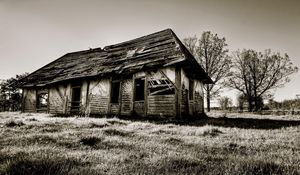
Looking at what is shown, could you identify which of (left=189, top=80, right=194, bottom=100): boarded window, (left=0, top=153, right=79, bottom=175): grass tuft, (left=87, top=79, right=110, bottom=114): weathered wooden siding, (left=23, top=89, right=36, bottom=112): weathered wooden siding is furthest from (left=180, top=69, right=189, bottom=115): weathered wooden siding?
(left=23, top=89, right=36, bottom=112): weathered wooden siding

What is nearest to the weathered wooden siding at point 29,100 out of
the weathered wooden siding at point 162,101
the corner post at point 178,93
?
the weathered wooden siding at point 162,101

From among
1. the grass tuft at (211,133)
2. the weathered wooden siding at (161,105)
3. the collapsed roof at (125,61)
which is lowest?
the grass tuft at (211,133)

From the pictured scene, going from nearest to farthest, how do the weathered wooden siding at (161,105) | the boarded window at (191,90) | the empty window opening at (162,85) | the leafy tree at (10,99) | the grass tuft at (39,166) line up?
the grass tuft at (39,166), the weathered wooden siding at (161,105), the empty window opening at (162,85), the boarded window at (191,90), the leafy tree at (10,99)

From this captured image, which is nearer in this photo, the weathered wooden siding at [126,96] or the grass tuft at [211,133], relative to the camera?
the grass tuft at [211,133]

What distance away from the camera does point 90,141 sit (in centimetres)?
512

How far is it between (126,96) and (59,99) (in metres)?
6.49

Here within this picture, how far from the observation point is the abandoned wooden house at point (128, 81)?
12555 mm

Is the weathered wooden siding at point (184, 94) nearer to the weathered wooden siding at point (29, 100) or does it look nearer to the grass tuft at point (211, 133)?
the grass tuft at point (211, 133)

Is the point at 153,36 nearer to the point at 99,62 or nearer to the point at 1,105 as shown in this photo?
the point at 99,62

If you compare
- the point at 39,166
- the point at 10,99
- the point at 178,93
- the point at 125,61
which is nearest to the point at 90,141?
the point at 39,166

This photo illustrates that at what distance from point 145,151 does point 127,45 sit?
1491 centimetres

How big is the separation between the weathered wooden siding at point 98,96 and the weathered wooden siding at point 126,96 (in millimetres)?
1315

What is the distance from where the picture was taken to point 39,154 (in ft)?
12.0

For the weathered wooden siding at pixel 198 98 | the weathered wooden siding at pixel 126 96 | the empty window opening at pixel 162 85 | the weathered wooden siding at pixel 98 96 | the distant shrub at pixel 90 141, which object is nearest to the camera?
the distant shrub at pixel 90 141
